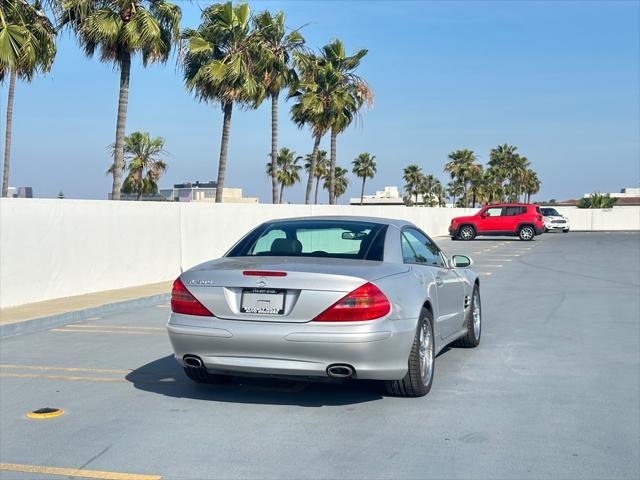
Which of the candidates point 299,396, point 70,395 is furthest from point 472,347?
point 70,395

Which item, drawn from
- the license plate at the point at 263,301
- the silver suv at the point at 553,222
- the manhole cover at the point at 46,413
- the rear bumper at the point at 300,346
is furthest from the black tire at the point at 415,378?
the silver suv at the point at 553,222

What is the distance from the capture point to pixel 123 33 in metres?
21.5

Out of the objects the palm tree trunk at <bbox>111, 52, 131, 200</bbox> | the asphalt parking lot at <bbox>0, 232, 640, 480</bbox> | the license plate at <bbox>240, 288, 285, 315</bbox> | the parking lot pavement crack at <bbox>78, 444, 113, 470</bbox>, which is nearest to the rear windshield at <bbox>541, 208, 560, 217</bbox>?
the palm tree trunk at <bbox>111, 52, 131, 200</bbox>

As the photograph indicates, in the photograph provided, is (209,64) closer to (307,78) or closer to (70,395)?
(307,78)

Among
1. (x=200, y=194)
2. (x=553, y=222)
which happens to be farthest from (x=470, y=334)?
(x=200, y=194)

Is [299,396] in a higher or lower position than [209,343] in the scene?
lower

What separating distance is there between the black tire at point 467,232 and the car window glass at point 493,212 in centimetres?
110

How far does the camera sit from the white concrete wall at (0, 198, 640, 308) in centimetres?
1284

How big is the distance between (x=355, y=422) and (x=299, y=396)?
921 millimetres

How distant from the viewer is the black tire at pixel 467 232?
40.7 meters

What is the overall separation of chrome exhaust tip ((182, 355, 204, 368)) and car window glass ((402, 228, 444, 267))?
1.96 m

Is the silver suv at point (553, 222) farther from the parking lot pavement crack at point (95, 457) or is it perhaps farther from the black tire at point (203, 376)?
the parking lot pavement crack at point (95, 457)

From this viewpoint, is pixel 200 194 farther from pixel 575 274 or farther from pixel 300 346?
pixel 300 346

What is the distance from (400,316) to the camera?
607 cm
